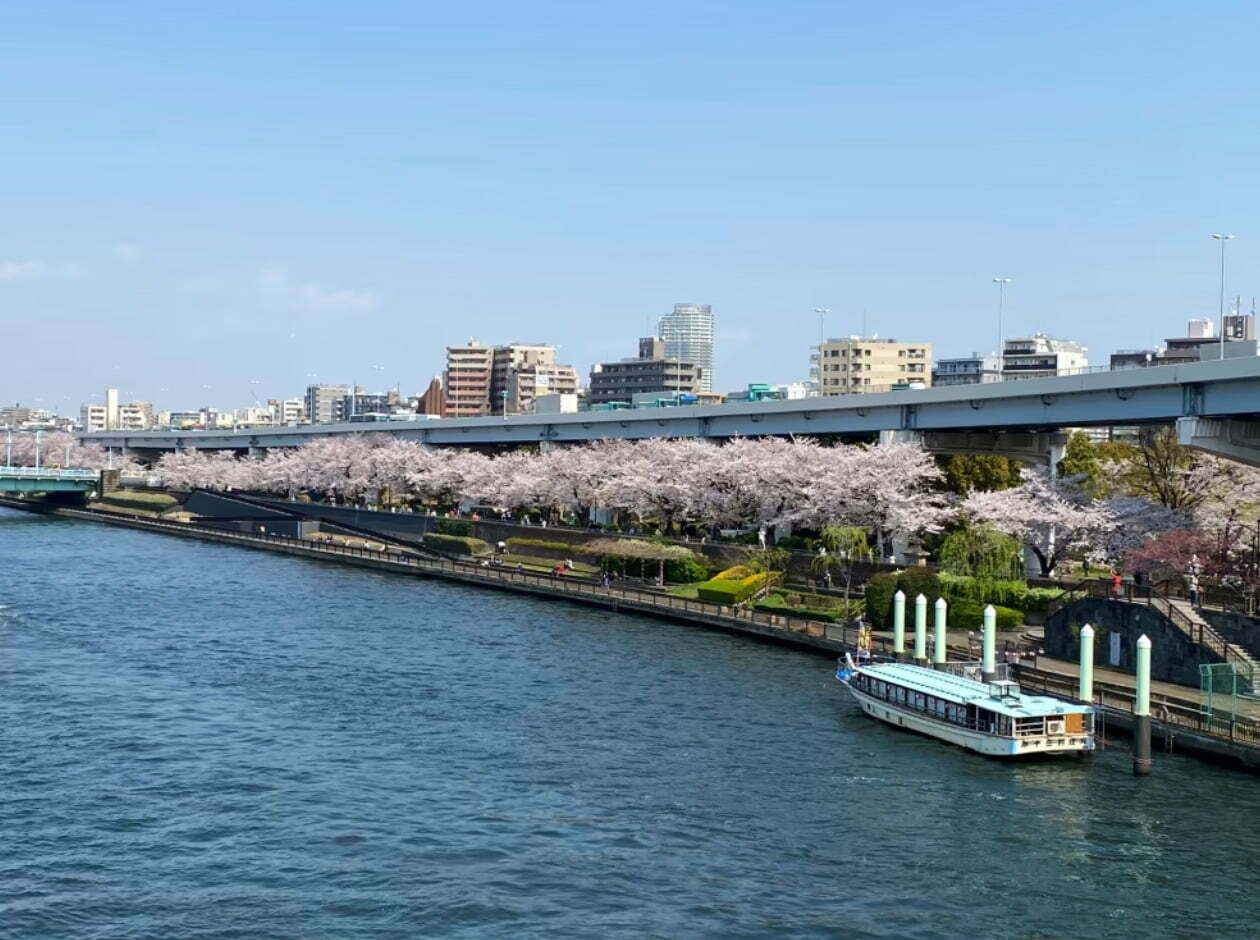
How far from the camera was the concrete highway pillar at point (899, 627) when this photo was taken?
2446 inches

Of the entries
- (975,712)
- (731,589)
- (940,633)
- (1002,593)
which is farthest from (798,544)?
(975,712)

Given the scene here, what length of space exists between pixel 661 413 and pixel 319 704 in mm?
72716

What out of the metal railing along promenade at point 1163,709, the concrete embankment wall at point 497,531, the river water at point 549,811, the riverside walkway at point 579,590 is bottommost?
the river water at point 549,811

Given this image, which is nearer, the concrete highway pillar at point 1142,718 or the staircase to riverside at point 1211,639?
the concrete highway pillar at point 1142,718

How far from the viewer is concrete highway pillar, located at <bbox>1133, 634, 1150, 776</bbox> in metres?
44.2

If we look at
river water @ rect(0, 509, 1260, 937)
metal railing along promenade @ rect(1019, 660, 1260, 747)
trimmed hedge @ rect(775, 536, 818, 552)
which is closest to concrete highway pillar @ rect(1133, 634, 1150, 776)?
river water @ rect(0, 509, 1260, 937)

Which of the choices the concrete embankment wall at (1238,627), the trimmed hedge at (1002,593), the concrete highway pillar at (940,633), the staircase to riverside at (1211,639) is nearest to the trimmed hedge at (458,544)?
the trimmed hedge at (1002,593)

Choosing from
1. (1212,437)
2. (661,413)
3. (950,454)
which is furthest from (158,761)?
(661,413)

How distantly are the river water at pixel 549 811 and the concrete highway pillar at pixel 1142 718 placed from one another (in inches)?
25.6

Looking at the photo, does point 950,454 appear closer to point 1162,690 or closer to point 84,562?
point 1162,690

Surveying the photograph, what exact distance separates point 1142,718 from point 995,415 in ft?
135

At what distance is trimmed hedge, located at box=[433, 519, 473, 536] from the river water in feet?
189

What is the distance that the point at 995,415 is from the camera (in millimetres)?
83562

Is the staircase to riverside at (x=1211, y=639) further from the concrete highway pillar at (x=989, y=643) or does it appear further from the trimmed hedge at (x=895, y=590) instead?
the trimmed hedge at (x=895, y=590)
